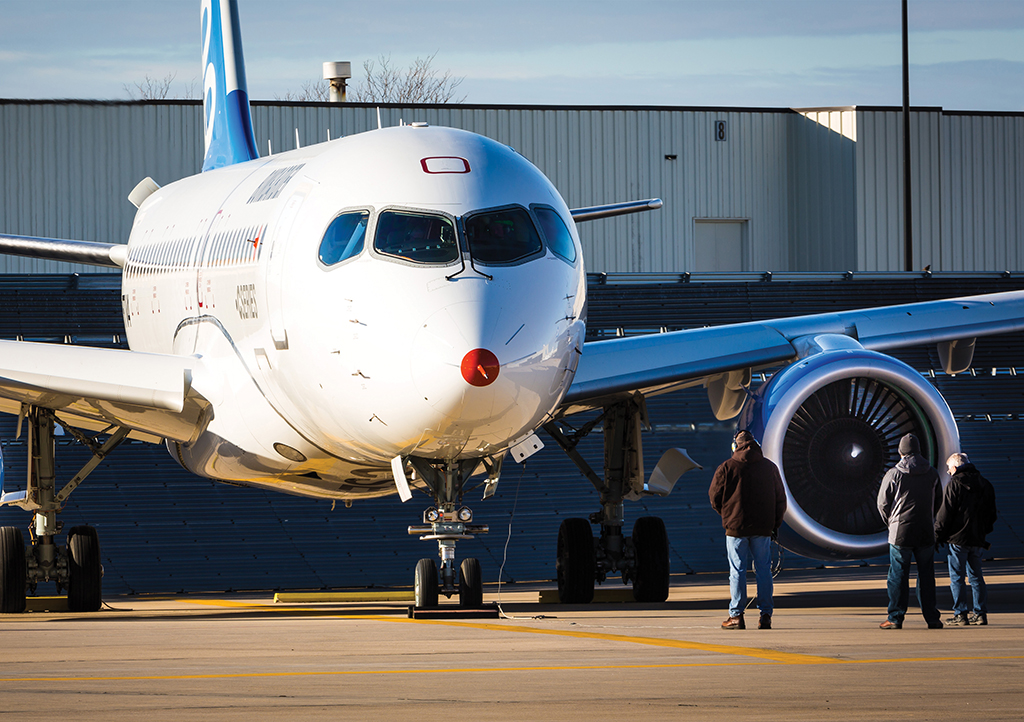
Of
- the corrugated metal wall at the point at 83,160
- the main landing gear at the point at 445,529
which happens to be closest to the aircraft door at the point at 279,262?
the main landing gear at the point at 445,529

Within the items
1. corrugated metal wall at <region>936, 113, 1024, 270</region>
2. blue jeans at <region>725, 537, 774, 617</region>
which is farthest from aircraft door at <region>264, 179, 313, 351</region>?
corrugated metal wall at <region>936, 113, 1024, 270</region>

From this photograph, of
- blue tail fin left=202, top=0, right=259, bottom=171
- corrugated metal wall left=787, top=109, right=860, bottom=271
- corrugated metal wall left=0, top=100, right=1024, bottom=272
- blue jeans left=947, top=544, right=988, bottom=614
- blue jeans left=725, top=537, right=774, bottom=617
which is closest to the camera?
blue jeans left=725, top=537, right=774, bottom=617

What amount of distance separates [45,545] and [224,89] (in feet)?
24.5

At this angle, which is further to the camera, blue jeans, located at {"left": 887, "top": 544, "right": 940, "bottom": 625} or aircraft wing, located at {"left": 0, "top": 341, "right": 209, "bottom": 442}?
aircraft wing, located at {"left": 0, "top": 341, "right": 209, "bottom": 442}

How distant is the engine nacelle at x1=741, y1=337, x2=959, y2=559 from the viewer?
1417cm

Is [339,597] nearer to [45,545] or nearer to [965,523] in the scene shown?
[45,545]

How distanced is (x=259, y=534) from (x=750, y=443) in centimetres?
1060

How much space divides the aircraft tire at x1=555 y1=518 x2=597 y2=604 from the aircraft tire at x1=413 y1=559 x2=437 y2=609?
12.5 feet

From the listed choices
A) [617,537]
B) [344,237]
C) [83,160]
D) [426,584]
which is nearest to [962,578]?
[426,584]

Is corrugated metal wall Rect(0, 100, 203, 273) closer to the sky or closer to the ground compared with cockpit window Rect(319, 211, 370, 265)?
closer to the sky

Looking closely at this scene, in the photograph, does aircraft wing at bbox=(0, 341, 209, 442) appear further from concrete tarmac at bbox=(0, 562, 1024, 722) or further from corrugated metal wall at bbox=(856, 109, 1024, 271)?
corrugated metal wall at bbox=(856, 109, 1024, 271)

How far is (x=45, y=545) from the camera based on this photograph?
1639 cm

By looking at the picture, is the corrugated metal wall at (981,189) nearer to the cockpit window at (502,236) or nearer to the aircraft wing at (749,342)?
the aircraft wing at (749,342)

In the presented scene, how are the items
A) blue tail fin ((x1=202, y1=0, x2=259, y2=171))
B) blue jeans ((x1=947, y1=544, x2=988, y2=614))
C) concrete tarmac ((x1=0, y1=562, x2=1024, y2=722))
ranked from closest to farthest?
concrete tarmac ((x1=0, y1=562, x2=1024, y2=722)) < blue jeans ((x1=947, y1=544, x2=988, y2=614)) < blue tail fin ((x1=202, y1=0, x2=259, y2=171))
